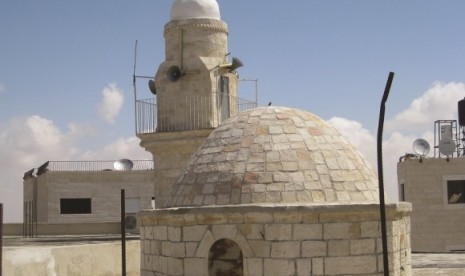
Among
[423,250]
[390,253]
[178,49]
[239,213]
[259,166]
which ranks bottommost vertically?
[423,250]

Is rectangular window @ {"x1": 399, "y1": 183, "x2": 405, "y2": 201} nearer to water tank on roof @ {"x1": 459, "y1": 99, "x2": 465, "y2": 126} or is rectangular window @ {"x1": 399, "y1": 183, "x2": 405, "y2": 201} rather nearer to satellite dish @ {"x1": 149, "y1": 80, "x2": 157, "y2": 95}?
satellite dish @ {"x1": 149, "y1": 80, "x2": 157, "y2": 95}

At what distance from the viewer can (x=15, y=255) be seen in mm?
12570

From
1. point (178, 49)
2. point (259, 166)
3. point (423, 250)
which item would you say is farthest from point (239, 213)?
point (423, 250)

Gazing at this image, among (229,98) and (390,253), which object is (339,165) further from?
(229,98)

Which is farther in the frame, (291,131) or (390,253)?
(291,131)

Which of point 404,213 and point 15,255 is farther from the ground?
point 404,213

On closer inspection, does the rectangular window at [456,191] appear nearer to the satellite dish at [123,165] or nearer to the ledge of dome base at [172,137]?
the ledge of dome base at [172,137]

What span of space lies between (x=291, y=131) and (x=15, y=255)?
603 centimetres

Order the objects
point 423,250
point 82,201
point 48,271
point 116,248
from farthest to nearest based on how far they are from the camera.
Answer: point 82,201 → point 423,250 → point 116,248 → point 48,271

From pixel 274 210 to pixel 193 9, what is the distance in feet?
30.7

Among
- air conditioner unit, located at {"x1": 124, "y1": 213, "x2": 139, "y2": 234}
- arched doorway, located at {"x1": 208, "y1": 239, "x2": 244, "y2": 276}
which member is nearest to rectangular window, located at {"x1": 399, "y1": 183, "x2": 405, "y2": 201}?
air conditioner unit, located at {"x1": 124, "y1": 213, "x2": 139, "y2": 234}

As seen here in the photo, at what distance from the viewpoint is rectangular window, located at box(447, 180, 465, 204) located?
2377 cm

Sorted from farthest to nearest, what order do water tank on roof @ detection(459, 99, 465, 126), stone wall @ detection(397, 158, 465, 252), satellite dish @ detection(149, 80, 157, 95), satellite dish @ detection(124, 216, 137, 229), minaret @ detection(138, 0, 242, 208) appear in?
1. satellite dish @ detection(124, 216, 137, 229)
2. stone wall @ detection(397, 158, 465, 252)
3. satellite dish @ detection(149, 80, 157, 95)
4. minaret @ detection(138, 0, 242, 208)
5. water tank on roof @ detection(459, 99, 465, 126)

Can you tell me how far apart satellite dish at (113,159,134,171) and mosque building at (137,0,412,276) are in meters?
20.8
